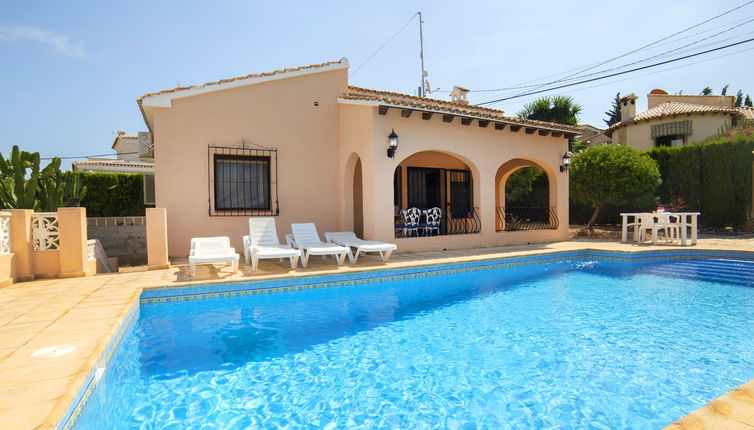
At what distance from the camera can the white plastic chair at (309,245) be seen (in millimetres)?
8334

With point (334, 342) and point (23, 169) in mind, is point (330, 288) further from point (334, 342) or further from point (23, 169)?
point (23, 169)

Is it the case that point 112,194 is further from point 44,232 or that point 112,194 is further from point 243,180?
point 44,232

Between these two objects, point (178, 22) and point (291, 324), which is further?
point (178, 22)

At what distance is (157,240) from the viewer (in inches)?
323

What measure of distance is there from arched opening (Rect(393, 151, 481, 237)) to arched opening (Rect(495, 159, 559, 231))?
5.48ft

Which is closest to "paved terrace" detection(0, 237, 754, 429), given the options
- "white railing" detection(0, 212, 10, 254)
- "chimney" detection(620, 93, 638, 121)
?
"white railing" detection(0, 212, 10, 254)

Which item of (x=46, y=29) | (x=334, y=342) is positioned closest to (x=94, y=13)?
(x=46, y=29)

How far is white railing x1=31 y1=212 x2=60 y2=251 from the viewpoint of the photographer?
7184 millimetres

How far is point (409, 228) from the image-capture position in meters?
11.0

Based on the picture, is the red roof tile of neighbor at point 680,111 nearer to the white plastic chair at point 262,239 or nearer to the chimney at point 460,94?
the chimney at point 460,94

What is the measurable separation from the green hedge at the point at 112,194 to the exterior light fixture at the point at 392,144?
10510 mm

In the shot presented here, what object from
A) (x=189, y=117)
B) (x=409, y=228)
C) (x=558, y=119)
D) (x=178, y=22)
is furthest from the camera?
(x=558, y=119)

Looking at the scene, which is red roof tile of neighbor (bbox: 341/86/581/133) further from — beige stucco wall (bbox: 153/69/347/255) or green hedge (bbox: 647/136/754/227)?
green hedge (bbox: 647/136/754/227)

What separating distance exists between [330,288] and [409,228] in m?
3.90
